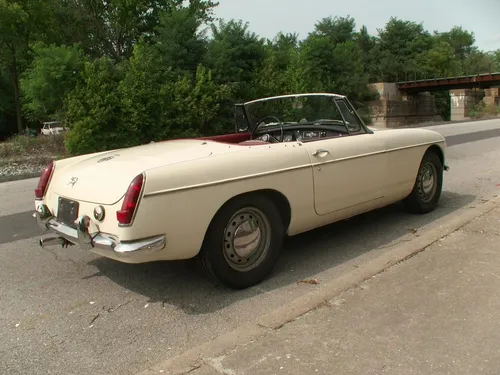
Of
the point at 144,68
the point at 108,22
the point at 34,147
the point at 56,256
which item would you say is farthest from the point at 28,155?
the point at 108,22

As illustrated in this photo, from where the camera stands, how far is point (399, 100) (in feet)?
188

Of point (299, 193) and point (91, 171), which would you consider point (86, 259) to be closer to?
point (91, 171)

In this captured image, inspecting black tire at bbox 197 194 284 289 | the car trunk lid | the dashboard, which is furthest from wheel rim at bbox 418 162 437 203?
the car trunk lid

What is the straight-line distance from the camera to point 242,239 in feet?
12.1

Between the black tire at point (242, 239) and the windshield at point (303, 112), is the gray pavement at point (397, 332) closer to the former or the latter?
the black tire at point (242, 239)

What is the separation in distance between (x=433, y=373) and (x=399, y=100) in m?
58.4

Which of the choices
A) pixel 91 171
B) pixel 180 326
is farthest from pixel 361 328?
pixel 91 171

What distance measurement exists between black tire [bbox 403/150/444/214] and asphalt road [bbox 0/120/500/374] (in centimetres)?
16

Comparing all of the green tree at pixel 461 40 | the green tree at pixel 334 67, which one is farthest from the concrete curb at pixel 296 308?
the green tree at pixel 461 40

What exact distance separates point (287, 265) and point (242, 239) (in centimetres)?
79

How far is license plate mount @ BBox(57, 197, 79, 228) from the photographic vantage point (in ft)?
11.9

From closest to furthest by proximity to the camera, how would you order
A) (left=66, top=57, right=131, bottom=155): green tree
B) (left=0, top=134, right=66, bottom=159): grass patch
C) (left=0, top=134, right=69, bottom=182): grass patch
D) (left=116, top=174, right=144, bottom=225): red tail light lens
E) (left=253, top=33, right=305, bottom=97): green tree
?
(left=116, top=174, right=144, bottom=225): red tail light lens, (left=0, top=134, right=69, bottom=182): grass patch, (left=66, top=57, right=131, bottom=155): green tree, (left=0, top=134, right=66, bottom=159): grass patch, (left=253, top=33, right=305, bottom=97): green tree

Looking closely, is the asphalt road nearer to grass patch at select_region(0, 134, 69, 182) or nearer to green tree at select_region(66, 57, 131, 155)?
grass patch at select_region(0, 134, 69, 182)

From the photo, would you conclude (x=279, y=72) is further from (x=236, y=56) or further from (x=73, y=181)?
(x=73, y=181)
